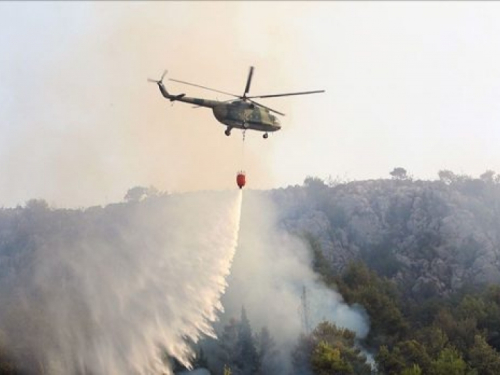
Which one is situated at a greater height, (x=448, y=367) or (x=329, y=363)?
(x=448, y=367)

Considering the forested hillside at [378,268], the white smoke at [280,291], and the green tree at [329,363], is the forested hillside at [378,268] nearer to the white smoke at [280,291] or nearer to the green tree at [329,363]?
the green tree at [329,363]

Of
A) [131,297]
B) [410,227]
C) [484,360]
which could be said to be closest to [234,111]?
[131,297]

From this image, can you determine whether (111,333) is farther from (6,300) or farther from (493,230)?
(493,230)

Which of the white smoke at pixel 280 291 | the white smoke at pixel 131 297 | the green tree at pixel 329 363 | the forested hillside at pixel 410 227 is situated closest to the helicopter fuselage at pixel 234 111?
the white smoke at pixel 131 297

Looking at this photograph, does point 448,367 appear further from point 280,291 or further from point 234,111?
point 280,291

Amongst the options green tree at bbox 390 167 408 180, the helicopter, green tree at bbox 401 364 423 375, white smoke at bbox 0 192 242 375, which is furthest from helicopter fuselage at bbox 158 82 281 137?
green tree at bbox 390 167 408 180

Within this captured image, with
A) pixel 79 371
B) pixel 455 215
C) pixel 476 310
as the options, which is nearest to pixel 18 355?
pixel 79 371
